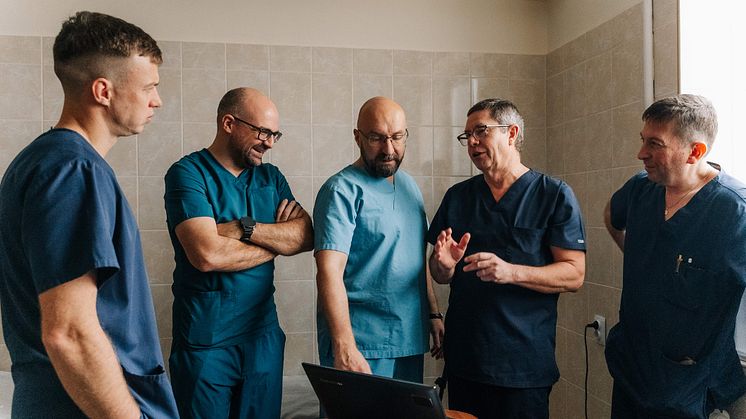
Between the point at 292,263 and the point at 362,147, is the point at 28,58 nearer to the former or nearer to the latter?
the point at 292,263

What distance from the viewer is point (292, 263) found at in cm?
313

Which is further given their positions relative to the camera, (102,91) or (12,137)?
(12,137)

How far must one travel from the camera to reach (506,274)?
6.33 feet

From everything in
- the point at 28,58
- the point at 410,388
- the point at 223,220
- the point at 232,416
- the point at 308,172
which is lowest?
the point at 232,416

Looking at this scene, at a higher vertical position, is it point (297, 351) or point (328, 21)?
point (328, 21)

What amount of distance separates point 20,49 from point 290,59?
120cm

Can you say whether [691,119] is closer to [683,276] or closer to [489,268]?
[683,276]

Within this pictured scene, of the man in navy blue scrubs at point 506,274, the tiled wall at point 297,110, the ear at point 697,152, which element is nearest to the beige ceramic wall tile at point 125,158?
the tiled wall at point 297,110

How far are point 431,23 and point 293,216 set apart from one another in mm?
1541

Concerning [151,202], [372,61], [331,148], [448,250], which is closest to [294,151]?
[331,148]

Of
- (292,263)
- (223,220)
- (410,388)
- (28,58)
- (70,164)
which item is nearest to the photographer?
(70,164)

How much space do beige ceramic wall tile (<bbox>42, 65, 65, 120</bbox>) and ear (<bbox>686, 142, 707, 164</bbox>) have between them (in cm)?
256

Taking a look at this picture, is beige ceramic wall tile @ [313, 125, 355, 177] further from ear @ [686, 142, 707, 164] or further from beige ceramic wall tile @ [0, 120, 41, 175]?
ear @ [686, 142, 707, 164]

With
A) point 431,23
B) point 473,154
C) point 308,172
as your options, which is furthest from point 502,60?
point 473,154
